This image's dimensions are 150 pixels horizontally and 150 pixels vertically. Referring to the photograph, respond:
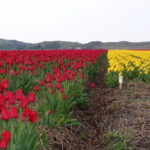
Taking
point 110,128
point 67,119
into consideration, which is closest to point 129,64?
point 110,128

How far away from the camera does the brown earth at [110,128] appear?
357cm

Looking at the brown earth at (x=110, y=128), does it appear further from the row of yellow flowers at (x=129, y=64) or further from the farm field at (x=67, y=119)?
the row of yellow flowers at (x=129, y=64)

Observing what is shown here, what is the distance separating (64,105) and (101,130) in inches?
30.3

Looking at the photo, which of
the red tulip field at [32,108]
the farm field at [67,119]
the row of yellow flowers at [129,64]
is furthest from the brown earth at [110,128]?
the row of yellow flowers at [129,64]

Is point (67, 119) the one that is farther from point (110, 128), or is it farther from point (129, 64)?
point (129, 64)

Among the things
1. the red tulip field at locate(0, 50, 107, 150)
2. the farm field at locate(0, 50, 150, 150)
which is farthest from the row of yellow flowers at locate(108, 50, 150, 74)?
the red tulip field at locate(0, 50, 107, 150)

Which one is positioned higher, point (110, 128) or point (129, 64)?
point (129, 64)

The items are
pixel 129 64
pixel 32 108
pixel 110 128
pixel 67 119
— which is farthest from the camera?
pixel 129 64

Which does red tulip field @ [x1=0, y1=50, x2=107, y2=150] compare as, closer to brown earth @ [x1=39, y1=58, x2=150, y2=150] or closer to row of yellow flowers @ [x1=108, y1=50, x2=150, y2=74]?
brown earth @ [x1=39, y1=58, x2=150, y2=150]

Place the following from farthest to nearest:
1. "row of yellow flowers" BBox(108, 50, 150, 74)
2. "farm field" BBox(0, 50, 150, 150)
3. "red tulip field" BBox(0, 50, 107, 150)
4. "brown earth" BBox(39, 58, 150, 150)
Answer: "row of yellow flowers" BBox(108, 50, 150, 74)
"brown earth" BBox(39, 58, 150, 150)
"farm field" BBox(0, 50, 150, 150)
"red tulip field" BBox(0, 50, 107, 150)

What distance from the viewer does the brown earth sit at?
357 centimetres

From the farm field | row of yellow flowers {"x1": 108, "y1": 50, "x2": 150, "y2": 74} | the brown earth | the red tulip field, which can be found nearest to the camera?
the red tulip field

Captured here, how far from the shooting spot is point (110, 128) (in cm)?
441

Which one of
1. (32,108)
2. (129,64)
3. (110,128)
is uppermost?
(129,64)
